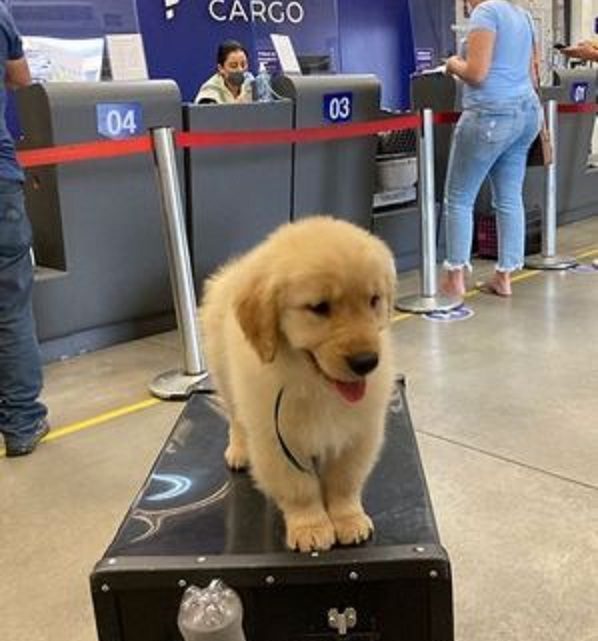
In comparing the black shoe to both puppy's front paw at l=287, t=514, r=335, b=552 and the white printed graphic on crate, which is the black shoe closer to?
puppy's front paw at l=287, t=514, r=335, b=552

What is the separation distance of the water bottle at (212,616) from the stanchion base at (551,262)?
4224 mm

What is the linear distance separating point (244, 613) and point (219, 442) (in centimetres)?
66

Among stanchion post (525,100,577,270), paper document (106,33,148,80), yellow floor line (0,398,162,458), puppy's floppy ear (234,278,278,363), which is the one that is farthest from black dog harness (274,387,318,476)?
paper document (106,33,148,80)

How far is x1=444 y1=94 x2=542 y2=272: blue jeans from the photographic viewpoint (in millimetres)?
4254

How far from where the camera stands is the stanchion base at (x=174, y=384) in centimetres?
337

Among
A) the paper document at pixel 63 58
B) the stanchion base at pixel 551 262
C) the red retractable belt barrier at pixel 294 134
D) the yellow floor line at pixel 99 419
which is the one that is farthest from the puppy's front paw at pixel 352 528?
the paper document at pixel 63 58

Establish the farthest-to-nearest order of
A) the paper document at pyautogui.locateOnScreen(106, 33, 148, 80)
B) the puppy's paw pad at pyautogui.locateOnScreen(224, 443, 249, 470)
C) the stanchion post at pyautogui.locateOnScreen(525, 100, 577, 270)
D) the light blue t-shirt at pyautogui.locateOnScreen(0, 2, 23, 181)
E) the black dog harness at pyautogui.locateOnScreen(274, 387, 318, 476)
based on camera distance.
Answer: the paper document at pyautogui.locateOnScreen(106, 33, 148, 80) → the stanchion post at pyautogui.locateOnScreen(525, 100, 577, 270) → the light blue t-shirt at pyautogui.locateOnScreen(0, 2, 23, 181) → the puppy's paw pad at pyautogui.locateOnScreen(224, 443, 249, 470) → the black dog harness at pyautogui.locateOnScreen(274, 387, 318, 476)

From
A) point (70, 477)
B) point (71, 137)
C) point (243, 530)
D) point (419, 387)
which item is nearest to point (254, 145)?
point (71, 137)

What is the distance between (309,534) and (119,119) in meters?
2.68

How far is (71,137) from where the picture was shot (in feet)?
12.0

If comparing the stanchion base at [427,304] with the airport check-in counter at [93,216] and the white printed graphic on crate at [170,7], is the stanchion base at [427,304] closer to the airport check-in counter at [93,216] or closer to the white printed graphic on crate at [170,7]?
the airport check-in counter at [93,216]

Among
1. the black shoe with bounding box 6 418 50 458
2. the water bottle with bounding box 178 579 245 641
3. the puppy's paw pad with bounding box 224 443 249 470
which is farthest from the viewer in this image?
the black shoe with bounding box 6 418 50 458

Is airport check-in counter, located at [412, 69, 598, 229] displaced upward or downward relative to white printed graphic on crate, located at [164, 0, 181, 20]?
downward

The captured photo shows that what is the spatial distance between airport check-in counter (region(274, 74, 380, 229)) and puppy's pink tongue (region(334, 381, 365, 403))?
311cm
